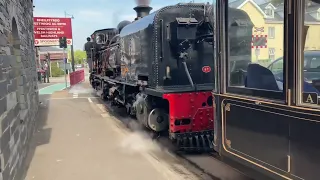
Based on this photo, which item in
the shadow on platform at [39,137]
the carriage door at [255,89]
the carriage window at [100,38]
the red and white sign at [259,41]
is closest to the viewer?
the carriage door at [255,89]

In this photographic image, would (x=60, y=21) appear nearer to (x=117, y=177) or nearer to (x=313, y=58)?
(x=117, y=177)

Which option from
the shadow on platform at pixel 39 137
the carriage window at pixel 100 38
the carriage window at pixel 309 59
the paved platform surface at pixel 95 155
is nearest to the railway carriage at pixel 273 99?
the carriage window at pixel 309 59

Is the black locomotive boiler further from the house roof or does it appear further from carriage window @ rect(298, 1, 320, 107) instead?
carriage window @ rect(298, 1, 320, 107)

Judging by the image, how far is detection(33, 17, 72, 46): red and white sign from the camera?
25797 mm

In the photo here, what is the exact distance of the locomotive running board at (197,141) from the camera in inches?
228

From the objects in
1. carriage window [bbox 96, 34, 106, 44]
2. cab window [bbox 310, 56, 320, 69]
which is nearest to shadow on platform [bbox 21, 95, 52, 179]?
cab window [bbox 310, 56, 320, 69]

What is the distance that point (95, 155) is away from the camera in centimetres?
599

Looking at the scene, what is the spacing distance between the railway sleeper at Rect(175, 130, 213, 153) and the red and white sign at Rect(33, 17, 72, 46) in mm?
21461

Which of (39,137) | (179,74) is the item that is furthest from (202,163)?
(39,137)

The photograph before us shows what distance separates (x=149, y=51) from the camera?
21.0ft

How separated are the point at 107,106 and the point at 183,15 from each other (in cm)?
707

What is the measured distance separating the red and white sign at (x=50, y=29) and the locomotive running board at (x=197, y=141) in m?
21.5

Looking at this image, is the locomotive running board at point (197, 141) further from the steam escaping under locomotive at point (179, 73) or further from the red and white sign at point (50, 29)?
the red and white sign at point (50, 29)

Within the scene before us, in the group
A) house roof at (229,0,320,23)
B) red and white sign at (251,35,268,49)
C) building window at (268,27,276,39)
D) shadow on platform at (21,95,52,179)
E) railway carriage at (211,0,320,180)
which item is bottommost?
shadow on platform at (21,95,52,179)
